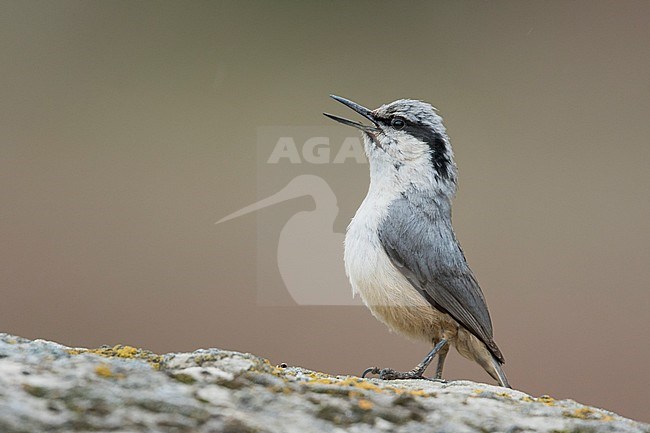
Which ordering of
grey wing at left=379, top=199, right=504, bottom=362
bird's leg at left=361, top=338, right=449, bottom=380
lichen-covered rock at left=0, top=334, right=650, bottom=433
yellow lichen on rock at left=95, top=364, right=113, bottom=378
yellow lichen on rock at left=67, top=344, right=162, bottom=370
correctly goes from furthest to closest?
grey wing at left=379, top=199, right=504, bottom=362 < bird's leg at left=361, top=338, right=449, bottom=380 < yellow lichen on rock at left=67, top=344, right=162, bottom=370 < yellow lichen on rock at left=95, top=364, right=113, bottom=378 < lichen-covered rock at left=0, top=334, right=650, bottom=433

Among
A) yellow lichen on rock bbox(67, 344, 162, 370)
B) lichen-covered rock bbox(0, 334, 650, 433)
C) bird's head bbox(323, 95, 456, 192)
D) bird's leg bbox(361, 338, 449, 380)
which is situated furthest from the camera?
bird's head bbox(323, 95, 456, 192)

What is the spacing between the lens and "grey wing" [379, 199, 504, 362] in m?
3.30

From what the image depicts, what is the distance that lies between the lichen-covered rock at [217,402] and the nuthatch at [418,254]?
53.2 inches

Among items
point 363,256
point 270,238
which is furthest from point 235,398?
point 270,238

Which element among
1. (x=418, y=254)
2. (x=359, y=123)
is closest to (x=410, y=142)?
(x=359, y=123)

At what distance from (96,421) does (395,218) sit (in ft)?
7.65

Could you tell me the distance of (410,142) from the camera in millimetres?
3725

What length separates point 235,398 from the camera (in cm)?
150

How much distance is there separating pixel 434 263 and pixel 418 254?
3.1 inches

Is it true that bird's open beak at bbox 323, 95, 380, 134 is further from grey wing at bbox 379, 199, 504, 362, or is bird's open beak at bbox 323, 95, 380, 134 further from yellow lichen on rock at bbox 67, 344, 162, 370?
yellow lichen on rock at bbox 67, 344, 162, 370

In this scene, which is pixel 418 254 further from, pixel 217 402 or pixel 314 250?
pixel 217 402

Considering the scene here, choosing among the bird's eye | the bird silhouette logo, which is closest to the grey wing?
the bird's eye

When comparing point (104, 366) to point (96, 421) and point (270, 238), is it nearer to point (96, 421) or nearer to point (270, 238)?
point (96, 421)

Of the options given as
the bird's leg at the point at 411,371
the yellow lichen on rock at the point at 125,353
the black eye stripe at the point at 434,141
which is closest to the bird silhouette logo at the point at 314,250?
the black eye stripe at the point at 434,141
